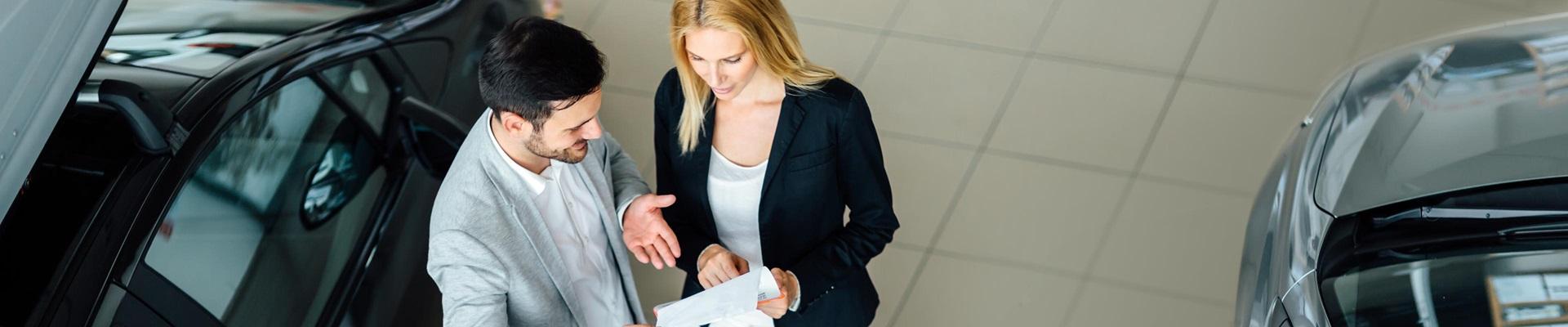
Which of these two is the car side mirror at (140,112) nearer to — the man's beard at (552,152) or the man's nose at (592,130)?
the man's beard at (552,152)

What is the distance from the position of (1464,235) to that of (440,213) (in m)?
2.12

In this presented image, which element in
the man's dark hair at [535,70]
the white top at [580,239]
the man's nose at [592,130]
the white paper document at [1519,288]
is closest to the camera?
the man's dark hair at [535,70]

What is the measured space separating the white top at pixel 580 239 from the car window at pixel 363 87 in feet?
3.33

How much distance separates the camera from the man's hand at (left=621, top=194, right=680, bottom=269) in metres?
2.73

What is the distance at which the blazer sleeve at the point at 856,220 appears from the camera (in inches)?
110

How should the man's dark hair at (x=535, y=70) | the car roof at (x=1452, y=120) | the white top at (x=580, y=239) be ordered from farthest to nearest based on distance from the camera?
the car roof at (x=1452, y=120) → the white top at (x=580, y=239) → the man's dark hair at (x=535, y=70)

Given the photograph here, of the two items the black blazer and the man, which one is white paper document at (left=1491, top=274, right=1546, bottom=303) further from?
the man

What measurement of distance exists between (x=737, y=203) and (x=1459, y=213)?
1.55m

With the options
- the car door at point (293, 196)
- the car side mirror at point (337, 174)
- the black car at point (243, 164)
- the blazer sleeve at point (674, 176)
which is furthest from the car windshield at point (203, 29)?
the blazer sleeve at point (674, 176)

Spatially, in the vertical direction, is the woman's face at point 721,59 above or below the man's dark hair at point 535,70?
above

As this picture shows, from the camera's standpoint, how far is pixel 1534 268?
2.79 metres

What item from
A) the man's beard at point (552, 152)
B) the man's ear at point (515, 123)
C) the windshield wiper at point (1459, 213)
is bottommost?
the man's beard at point (552, 152)

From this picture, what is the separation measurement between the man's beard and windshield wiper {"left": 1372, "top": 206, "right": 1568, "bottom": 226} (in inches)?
68.9

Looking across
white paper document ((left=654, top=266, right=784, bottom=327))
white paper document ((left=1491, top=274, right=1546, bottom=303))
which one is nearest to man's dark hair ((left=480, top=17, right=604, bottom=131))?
white paper document ((left=654, top=266, right=784, bottom=327))
